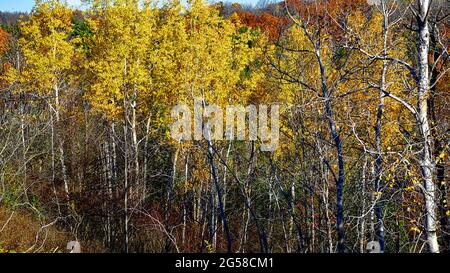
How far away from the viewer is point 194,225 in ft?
62.4

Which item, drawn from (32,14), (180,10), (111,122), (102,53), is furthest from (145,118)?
(32,14)

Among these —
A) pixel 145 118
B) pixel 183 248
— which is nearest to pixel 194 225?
pixel 183 248

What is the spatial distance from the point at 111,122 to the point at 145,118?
1576 millimetres

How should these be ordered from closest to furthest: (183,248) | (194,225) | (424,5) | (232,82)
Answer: (424,5) → (183,248) → (232,82) → (194,225)

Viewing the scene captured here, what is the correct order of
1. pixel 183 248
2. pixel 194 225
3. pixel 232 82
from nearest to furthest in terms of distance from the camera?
pixel 183 248, pixel 232 82, pixel 194 225

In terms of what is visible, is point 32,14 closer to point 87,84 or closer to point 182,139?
point 87,84

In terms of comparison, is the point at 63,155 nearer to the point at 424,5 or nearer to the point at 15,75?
the point at 15,75

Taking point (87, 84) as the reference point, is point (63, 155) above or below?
below

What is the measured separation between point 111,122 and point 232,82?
17.3 ft
